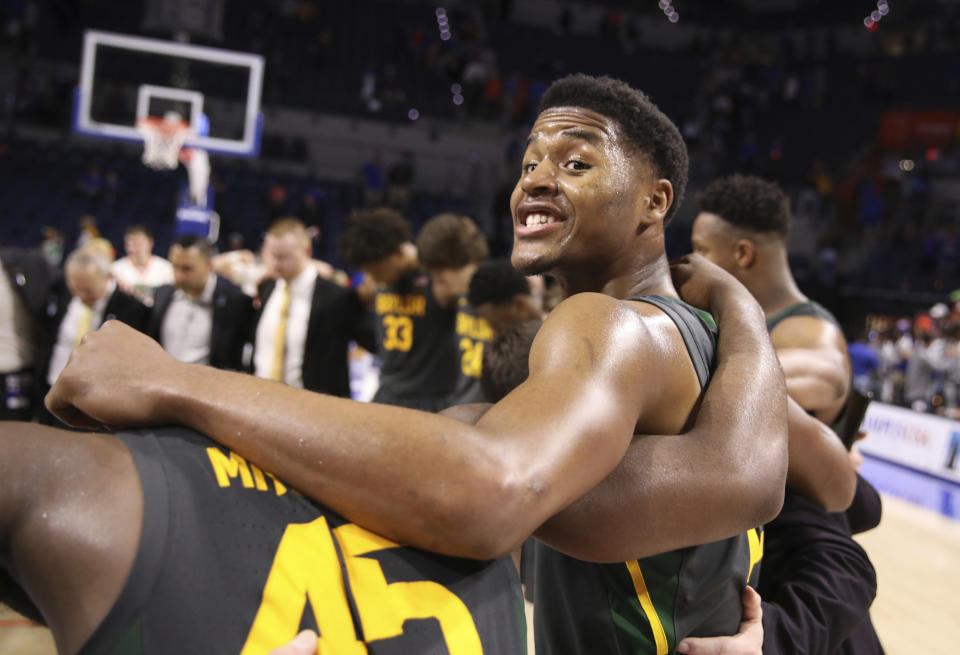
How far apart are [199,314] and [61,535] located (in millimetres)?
4578

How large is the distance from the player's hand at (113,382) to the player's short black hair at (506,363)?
109 centimetres

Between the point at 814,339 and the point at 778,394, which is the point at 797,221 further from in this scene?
the point at 778,394

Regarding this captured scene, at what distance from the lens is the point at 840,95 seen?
781 inches

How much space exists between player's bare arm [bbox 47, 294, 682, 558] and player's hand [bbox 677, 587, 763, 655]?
0.57 meters

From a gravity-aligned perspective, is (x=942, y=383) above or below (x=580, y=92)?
below

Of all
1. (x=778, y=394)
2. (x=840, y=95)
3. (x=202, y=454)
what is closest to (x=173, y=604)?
(x=202, y=454)

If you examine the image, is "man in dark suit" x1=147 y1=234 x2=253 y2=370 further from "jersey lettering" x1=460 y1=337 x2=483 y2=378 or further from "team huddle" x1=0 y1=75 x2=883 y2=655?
"team huddle" x1=0 y1=75 x2=883 y2=655

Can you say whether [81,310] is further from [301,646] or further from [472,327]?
[301,646]

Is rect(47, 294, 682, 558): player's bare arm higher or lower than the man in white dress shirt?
higher

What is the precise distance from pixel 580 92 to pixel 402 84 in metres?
17.4

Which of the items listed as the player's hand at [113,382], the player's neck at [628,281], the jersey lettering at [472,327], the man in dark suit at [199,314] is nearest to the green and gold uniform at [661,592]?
the player's neck at [628,281]

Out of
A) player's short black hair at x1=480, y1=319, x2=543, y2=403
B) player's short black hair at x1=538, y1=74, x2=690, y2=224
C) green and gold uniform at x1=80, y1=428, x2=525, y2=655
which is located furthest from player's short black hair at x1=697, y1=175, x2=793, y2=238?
green and gold uniform at x1=80, y1=428, x2=525, y2=655

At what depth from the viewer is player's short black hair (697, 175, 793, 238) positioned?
99.6 inches

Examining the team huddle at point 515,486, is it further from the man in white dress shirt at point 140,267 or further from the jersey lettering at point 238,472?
the man in white dress shirt at point 140,267
